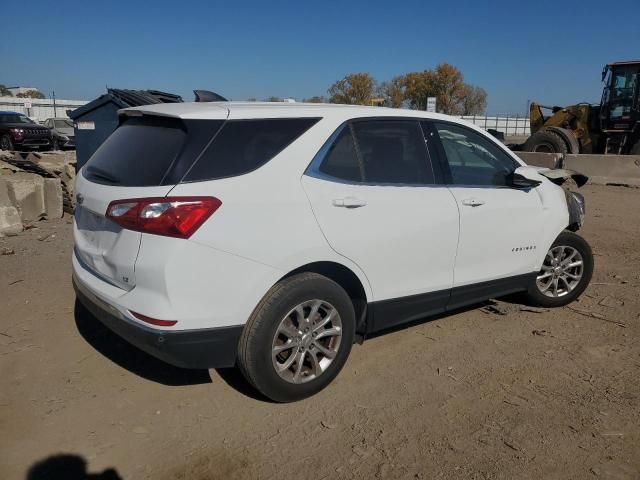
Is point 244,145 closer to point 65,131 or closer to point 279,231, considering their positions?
point 279,231

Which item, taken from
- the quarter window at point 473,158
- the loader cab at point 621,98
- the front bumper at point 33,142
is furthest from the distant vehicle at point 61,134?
the quarter window at point 473,158

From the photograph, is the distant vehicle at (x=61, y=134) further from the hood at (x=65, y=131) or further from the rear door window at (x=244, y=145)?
the rear door window at (x=244, y=145)

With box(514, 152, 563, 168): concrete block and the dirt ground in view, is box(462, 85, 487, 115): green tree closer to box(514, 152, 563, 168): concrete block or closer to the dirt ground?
box(514, 152, 563, 168): concrete block

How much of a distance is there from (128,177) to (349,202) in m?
1.26

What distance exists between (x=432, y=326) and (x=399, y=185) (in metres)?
1.51

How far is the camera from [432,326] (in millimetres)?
4543

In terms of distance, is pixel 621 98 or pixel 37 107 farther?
pixel 37 107

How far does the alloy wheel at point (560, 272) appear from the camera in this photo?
15.6ft

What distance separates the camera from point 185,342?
2807 millimetres

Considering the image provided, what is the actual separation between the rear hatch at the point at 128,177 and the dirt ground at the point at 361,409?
0.83 metres

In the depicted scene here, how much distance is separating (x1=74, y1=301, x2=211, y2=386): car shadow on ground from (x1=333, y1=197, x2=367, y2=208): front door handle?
4.80 feet

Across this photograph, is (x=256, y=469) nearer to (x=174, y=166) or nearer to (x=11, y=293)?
(x=174, y=166)

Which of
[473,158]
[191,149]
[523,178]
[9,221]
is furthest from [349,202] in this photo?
[9,221]

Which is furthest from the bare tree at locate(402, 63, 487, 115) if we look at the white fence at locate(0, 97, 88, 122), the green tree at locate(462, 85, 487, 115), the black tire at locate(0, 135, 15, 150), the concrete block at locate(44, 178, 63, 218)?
the concrete block at locate(44, 178, 63, 218)
